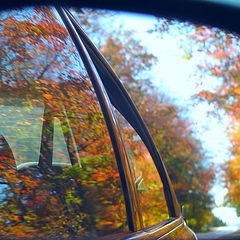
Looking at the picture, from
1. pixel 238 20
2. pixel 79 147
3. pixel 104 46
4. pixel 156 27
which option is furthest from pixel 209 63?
pixel 79 147

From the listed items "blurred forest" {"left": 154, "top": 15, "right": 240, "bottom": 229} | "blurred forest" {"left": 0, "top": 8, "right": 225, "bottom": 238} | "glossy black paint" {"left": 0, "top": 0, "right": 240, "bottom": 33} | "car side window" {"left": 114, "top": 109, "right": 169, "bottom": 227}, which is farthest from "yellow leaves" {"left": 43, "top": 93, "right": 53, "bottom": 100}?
"blurred forest" {"left": 154, "top": 15, "right": 240, "bottom": 229}

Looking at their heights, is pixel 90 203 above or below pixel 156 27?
below

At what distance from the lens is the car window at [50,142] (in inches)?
52.8

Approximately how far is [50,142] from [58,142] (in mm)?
62

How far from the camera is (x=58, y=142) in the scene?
1735 mm

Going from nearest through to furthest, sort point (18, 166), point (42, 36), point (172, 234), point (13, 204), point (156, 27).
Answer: point (13, 204)
point (18, 166)
point (42, 36)
point (172, 234)
point (156, 27)

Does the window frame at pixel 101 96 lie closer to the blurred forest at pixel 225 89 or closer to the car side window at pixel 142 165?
the car side window at pixel 142 165

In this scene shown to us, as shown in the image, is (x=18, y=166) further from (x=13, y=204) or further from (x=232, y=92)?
(x=232, y=92)

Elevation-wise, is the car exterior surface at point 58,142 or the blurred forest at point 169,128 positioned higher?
the blurred forest at point 169,128

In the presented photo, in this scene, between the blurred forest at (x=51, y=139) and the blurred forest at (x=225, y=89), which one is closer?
the blurred forest at (x=51, y=139)

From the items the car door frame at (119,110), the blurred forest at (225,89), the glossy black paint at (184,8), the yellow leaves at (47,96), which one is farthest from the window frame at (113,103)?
the blurred forest at (225,89)

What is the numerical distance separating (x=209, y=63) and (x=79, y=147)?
906 centimetres

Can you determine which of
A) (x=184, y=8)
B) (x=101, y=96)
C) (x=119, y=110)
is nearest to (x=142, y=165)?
(x=119, y=110)

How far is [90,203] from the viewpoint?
163 cm
